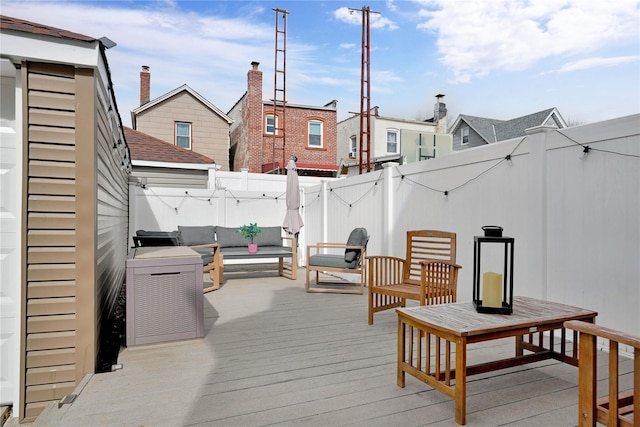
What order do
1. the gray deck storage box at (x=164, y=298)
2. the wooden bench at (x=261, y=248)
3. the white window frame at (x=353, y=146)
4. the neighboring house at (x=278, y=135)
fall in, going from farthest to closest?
the white window frame at (x=353, y=146)
the neighboring house at (x=278, y=135)
the wooden bench at (x=261, y=248)
the gray deck storage box at (x=164, y=298)

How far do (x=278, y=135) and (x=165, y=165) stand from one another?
20.3 ft

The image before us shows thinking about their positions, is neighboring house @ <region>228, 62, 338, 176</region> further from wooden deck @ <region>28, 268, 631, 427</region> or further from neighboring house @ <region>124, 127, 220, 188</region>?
wooden deck @ <region>28, 268, 631, 427</region>

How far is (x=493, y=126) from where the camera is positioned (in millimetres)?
19266

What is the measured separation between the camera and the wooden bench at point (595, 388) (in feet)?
5.06

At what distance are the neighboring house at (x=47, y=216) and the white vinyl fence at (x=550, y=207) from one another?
3691 millimetres

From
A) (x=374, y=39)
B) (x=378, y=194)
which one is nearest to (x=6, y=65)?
(x=378, y=194)

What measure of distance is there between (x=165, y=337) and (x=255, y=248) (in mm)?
3325

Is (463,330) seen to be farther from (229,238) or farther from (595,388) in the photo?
(229,238)

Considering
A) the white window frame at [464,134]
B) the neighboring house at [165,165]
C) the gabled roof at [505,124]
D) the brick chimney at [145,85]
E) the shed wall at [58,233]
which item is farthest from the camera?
the white window frame at [464,134]

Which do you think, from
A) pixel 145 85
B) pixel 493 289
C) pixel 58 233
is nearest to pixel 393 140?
pixel 145 85

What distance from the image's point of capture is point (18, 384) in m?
2.40

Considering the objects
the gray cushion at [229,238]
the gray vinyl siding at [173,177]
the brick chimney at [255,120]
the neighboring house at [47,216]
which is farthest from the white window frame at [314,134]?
the neighboring house at [47,216]

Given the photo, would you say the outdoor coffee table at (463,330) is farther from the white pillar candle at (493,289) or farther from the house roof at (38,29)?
the house roof at (38,29)

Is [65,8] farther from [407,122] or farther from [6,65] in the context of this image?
[407,122]
